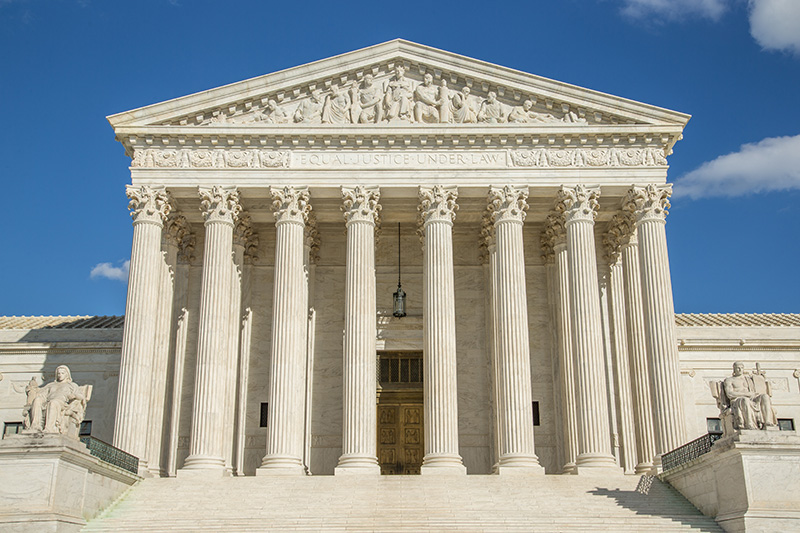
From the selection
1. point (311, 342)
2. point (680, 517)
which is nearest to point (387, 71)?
point (311, 342)

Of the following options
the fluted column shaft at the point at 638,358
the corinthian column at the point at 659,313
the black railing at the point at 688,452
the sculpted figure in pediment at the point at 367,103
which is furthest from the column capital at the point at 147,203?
the black railing at the point at 688,452

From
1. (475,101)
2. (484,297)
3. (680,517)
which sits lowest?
(680,517)

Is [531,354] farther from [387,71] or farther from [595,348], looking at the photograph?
[387,71]

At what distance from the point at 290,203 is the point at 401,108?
5343 mm

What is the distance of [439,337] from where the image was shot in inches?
1158

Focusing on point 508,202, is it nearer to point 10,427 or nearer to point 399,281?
point 399,281

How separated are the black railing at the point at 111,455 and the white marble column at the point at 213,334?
1.64 metres

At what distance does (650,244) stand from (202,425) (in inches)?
647

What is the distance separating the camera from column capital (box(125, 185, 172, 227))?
30.8 m

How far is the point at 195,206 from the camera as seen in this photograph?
33062mm

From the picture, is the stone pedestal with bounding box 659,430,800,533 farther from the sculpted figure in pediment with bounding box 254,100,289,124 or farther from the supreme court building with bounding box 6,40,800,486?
the sculpted figure in pediment with bounding box 254,100,289,124

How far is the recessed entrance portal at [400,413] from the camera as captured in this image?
34.4 m

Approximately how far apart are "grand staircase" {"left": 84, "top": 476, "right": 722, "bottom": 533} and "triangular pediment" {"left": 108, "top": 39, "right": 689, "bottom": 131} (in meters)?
12.8

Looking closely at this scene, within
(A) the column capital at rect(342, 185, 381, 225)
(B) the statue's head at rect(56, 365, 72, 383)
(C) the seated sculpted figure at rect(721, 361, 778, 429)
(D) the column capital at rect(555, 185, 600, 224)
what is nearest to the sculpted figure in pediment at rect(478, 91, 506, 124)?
(D) the column capital at rect(555, 185, 600, 224)
